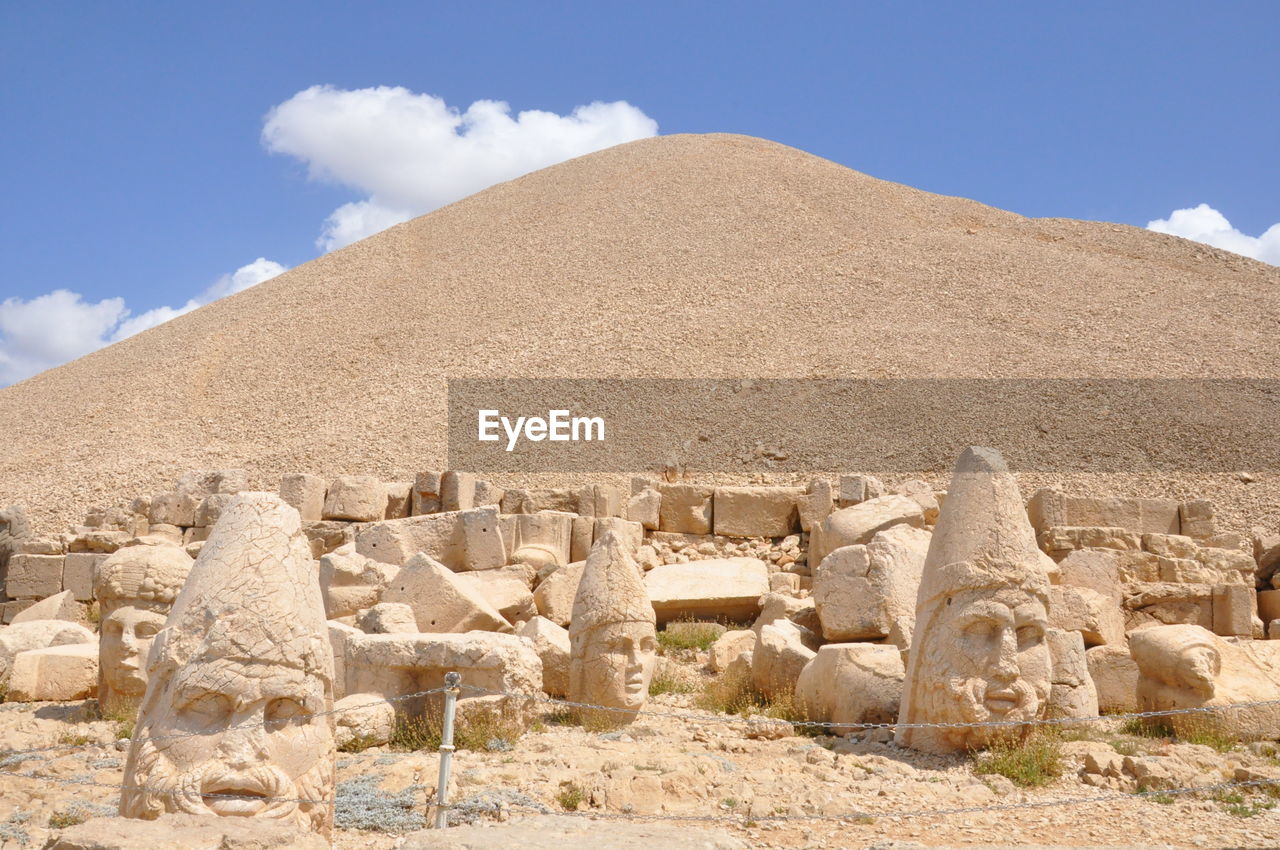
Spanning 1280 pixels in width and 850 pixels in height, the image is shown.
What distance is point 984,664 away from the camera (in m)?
6.82

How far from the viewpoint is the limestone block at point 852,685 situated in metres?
7.61

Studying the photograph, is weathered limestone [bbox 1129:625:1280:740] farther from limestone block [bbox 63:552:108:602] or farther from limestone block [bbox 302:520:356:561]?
limestone block [bbox 63:552:108:602]

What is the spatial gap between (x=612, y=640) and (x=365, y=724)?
1777mm

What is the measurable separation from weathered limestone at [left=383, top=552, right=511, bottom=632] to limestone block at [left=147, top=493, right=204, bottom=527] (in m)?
6.08

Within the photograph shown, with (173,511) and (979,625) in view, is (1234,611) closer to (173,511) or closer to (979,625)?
(979,625)

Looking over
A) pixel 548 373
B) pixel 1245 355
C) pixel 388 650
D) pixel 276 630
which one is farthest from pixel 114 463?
pixel 1245 355

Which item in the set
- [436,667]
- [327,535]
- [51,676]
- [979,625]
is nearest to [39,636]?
[51,676]

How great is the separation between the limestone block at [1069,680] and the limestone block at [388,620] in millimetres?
4516

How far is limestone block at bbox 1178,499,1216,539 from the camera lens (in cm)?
1338

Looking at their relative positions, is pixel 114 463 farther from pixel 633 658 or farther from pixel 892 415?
pixel 633 658

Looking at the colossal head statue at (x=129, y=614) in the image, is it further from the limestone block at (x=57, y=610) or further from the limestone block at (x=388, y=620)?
the limestone block at (x=57, y=610)

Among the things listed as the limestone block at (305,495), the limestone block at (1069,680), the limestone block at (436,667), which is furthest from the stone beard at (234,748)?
the limestone block at (305,495)

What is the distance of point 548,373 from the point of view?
2589cm
